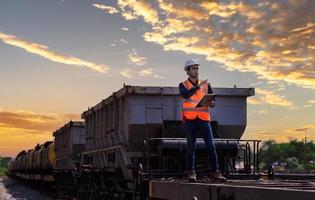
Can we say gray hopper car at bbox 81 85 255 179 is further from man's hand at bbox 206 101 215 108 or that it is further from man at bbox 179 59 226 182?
man's hand at bbox 206 101 215 108

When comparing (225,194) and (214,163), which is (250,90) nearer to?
(214,163)

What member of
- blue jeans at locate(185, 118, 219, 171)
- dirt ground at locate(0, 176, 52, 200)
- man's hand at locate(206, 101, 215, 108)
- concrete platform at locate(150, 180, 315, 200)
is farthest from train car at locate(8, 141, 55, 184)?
concrete platform at locate(150, 180, 315, 200)

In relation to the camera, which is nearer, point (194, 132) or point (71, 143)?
point (194, 132)

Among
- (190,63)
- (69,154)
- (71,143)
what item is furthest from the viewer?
(69,154)

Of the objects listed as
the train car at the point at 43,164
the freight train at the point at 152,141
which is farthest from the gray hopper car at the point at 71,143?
the freight train at the point at 152,141

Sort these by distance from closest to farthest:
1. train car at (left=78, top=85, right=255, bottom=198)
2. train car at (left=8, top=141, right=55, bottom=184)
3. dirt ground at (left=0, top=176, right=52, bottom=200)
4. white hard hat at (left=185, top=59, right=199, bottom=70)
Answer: white hard hat at (left=185, top=59, right=199, bottom=70)
train car at (left=78, top=85, right=255, bottom=198)
dirt ground at (left=0, top=176, right=52, bottom=200)
train car at (left=8, top=141, right=55, bottom=184)

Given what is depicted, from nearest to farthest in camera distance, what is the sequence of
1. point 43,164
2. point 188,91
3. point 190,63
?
point 188,91
point 190,63
point 43,164

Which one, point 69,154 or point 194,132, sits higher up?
point 194,132

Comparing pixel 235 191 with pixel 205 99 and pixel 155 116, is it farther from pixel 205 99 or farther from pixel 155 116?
pixel 155 116

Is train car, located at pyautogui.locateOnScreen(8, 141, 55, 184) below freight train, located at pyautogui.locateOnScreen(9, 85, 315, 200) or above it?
below

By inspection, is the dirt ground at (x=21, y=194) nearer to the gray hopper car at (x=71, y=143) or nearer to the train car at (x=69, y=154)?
the train car at (x=69, y=154)

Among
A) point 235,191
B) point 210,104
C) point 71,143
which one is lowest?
point 235,191

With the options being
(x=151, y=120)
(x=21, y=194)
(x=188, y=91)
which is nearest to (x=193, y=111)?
(x=188, y=91)

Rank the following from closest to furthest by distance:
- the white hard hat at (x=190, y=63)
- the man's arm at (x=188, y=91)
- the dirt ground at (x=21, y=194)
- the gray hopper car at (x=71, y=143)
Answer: the man's arm at (x=188, y=91) < the white hard hat at (x=190, y=63) < the gray hopper car at (x=71, y=143) < the dirt ground at (x=21, y=194)
